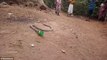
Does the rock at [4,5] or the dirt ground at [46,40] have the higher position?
the rock at [4,5]

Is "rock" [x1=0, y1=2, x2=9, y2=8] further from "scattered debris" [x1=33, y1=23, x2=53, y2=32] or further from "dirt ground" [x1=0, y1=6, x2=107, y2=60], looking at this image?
"scattered debris" [x1=33, y1=23, x2=53, y2=32]

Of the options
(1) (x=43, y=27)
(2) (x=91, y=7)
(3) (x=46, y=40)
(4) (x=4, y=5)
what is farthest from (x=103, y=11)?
(3) (x=46, y=40)

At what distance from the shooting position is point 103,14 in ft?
37.2

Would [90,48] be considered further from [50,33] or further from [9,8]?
[9,8]

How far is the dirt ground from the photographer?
5.60 metres

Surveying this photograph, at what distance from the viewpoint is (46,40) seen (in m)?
6.49

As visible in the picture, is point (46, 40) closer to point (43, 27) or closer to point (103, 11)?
point (43, 27)

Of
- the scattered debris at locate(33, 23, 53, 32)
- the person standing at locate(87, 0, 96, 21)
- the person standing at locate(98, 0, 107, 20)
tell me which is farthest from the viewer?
the person standing at locate(87, 0, 96, 21)

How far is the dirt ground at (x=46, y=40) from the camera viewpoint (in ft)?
18.4

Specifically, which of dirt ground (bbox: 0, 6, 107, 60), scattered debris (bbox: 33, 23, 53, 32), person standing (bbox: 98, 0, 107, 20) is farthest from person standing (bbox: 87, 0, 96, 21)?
scattered debris (bbox: 33, 23, 53, 32)

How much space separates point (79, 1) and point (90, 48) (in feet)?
20.1

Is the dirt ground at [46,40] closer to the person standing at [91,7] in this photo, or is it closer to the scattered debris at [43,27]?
the scattered debris at [43,27]

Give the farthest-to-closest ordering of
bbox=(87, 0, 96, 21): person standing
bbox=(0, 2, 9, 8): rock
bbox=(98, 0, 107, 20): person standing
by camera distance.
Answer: bbox=(87, 0, 96, 21): person standing
bbox=(98, 0, 107, 20): person standing
bbox=(0, 2, 9, 8): rock

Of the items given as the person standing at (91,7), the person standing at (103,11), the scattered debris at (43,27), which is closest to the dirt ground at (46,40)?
the scattered debris at (43,27)
